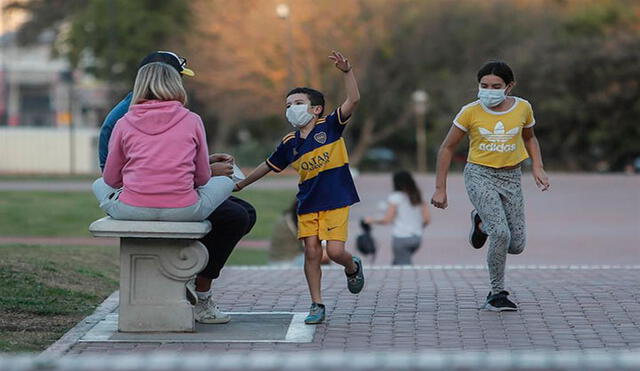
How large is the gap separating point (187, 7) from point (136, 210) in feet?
185

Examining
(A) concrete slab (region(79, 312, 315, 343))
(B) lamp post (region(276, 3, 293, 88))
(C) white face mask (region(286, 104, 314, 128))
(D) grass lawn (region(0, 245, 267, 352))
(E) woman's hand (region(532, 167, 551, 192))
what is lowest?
(D) grass lawn (region(0, 245, 267, 352))

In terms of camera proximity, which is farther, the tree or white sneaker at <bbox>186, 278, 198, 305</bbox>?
the tree

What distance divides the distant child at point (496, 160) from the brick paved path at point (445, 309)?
543 mm

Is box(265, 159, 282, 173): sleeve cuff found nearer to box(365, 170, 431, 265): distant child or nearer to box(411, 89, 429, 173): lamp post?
box(365, 170, 431, 265): distant child

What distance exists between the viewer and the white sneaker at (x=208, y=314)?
26.7ft

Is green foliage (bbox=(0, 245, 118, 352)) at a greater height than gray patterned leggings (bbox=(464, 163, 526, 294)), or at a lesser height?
lesser

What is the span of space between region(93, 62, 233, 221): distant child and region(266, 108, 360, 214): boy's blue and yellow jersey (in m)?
0.60

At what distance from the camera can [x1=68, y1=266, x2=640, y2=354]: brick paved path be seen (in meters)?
7.38

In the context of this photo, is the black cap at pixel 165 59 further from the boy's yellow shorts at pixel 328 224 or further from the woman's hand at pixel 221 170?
the boy's yellow shorts at pixel 328 224

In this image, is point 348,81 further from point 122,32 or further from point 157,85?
point 122,32

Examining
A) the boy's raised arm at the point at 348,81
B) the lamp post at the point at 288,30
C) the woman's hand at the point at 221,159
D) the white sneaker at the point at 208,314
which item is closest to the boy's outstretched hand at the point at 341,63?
the boy's raised arm at the point at 348,81

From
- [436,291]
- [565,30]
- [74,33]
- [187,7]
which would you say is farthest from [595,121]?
[436,291]

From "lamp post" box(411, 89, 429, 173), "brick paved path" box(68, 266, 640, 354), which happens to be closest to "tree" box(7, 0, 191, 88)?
"lamp post" box(411, 89, 429, 173)

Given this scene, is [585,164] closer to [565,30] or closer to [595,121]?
[595,121]
